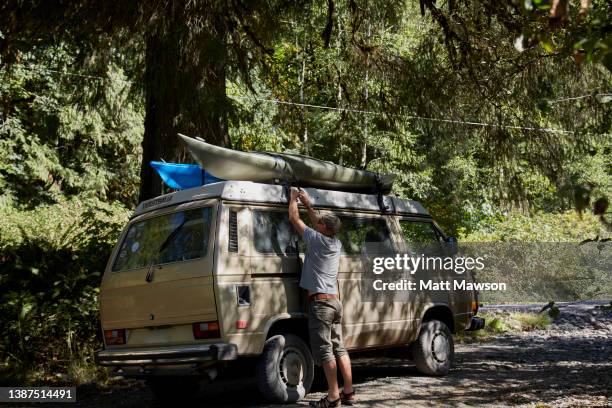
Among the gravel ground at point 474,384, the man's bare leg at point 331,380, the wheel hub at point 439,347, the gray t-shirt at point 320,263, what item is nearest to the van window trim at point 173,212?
the gray t-shirt at point 320,263

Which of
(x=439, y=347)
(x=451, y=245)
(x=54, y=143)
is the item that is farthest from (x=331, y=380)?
(x=54, y=143)

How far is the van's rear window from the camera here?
727 cm

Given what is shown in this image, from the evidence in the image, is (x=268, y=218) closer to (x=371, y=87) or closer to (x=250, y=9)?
(x=250, y=9)

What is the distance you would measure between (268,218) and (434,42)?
6199 millimetres

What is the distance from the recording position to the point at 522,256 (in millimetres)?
23625

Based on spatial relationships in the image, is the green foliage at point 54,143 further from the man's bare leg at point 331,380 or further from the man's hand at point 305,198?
the man's bare leg at point 331,380

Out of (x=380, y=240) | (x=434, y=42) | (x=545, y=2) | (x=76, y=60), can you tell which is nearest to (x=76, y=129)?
(x=76, y=60)

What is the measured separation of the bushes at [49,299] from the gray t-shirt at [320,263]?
3975 millimetres

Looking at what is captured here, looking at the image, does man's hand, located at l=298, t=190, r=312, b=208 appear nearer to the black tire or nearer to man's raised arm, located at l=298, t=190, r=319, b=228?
man's raised arm, located at l=298, t=190, r=319, b=228

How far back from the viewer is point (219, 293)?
6855mm

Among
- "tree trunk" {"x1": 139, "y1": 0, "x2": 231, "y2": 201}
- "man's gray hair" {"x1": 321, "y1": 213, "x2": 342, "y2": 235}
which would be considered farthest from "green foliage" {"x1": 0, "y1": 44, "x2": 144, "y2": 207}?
"man's gray hair" {"x1": 321, "y1": 213, "x2": 342, "y2": 235}

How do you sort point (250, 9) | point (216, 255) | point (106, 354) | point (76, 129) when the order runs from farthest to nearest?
point (76, 129), point (250, 9), point (106, 354), point (216, 255)

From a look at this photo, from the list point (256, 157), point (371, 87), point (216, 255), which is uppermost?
point (371, 87)

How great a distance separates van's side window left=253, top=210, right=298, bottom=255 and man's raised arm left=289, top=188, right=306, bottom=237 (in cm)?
17
